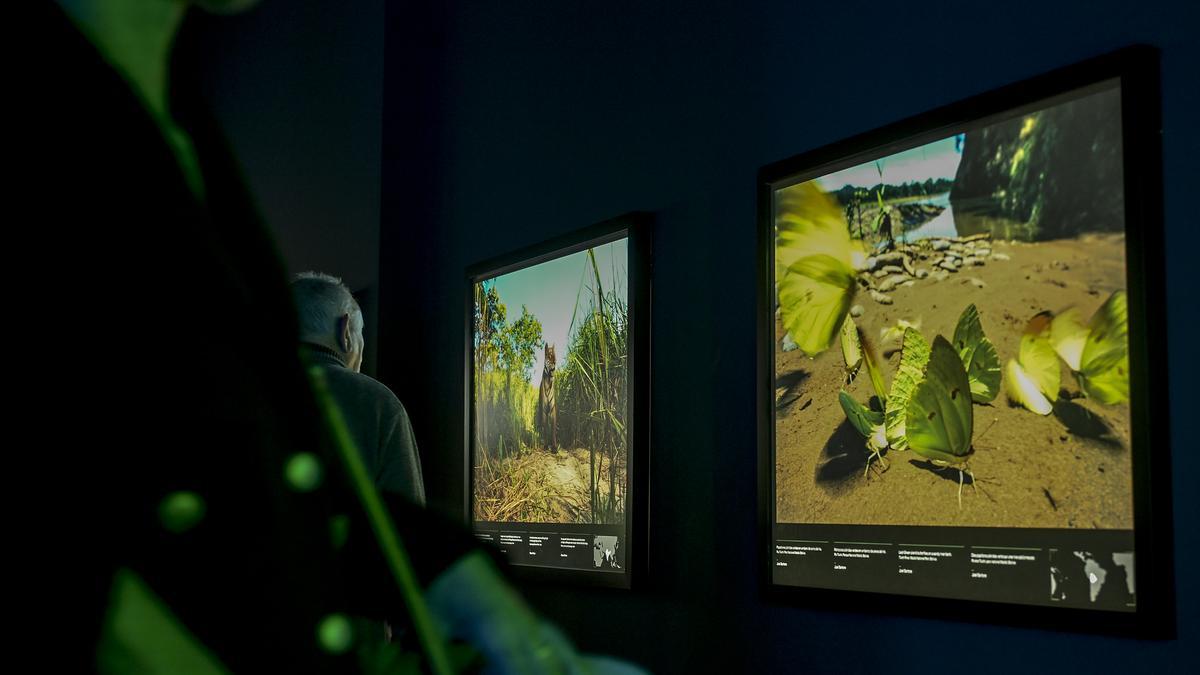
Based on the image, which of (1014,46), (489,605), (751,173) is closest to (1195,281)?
(1014,46)

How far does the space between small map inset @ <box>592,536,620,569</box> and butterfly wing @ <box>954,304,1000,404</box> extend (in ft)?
3.78

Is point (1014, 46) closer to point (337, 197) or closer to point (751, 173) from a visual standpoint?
point (751, 173)

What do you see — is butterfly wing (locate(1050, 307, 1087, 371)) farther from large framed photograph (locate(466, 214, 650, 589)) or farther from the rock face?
large framed photograph (locate(466, 214, 650, 589))

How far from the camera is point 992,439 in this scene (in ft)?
6.51

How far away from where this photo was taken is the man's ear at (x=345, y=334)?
10.5ft

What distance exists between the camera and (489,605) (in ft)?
1.24

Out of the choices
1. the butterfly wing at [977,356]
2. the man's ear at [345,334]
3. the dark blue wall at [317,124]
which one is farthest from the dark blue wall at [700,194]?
the man's ear at [345,334]

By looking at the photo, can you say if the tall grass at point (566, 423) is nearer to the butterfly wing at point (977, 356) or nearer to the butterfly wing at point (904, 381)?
the butterfly wing at point (904, 381)

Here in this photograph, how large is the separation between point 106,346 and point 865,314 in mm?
2061

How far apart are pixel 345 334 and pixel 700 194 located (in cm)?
115

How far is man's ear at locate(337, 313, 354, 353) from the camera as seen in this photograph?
10.5ft

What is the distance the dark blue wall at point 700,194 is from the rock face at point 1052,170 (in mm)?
90

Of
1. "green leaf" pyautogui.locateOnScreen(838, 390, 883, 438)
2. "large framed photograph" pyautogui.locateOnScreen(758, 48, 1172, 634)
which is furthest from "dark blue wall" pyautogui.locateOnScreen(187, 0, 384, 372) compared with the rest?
"green leaf" pyautogui.locateOnScreen(838, 390, 883, 438)

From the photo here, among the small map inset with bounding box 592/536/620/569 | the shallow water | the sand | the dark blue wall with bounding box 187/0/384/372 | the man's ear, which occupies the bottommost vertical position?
the small map inset with bounding box 592/536/620/569
